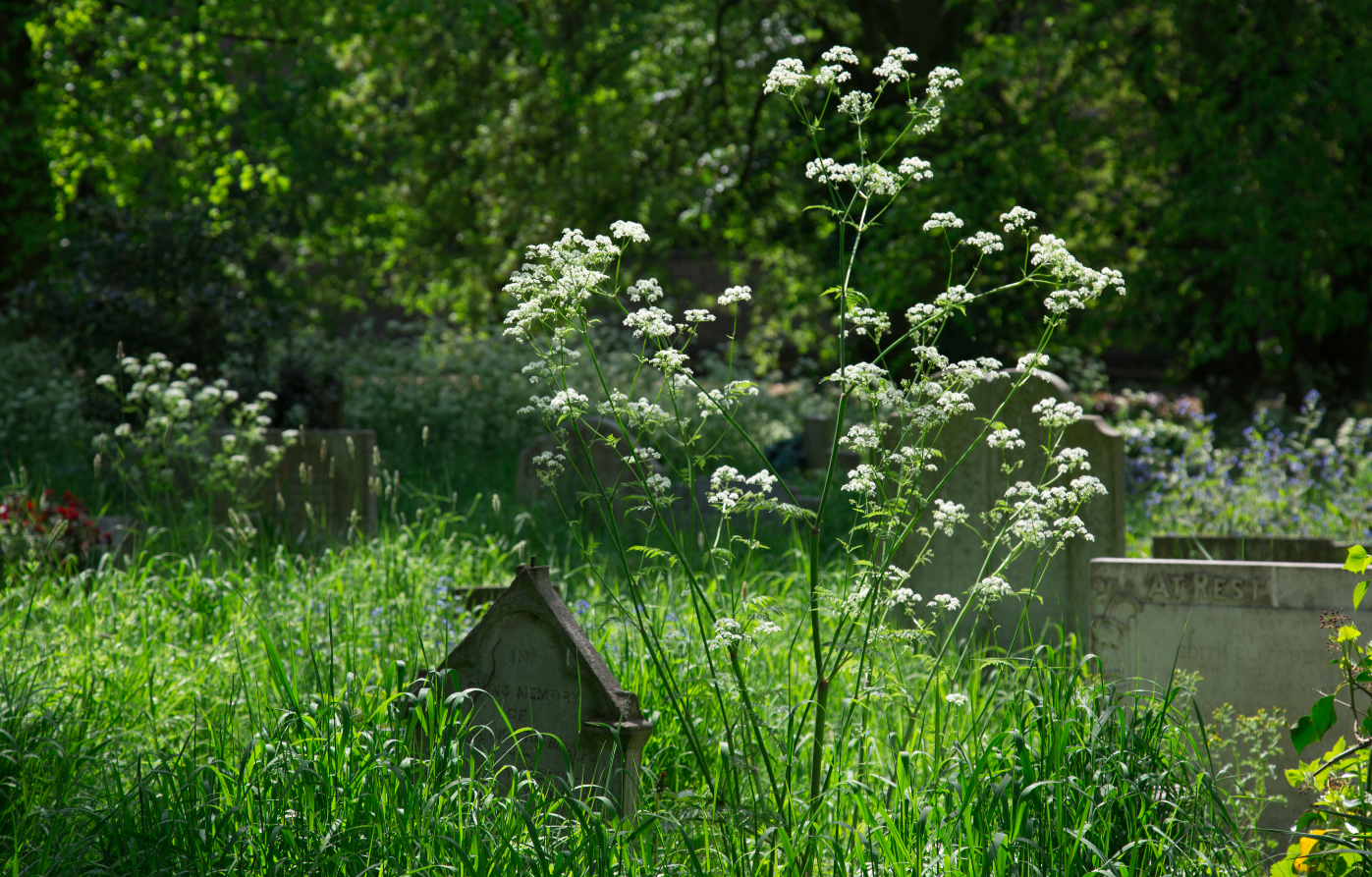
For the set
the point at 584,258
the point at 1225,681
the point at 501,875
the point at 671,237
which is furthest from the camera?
the point at 671,237

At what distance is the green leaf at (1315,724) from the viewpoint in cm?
230

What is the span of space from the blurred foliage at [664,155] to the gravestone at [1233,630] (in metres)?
6.99

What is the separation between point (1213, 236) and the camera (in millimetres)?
11734

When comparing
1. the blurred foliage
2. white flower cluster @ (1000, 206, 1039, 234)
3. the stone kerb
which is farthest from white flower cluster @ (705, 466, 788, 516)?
the blurred foliage

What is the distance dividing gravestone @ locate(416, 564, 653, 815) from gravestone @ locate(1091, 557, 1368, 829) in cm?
159

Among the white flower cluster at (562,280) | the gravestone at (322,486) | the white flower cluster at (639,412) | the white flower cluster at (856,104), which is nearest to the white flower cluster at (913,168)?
the white flower cluster at (856,104)

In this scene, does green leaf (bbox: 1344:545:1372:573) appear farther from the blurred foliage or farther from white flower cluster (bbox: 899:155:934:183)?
the blurred foliage

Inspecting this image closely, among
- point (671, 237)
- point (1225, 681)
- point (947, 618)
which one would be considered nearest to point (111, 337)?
point (671, 237)

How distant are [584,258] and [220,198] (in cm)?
1126

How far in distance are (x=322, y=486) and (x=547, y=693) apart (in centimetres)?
384

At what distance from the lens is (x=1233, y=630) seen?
3555 mm

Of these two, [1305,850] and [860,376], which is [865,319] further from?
[1305,850]

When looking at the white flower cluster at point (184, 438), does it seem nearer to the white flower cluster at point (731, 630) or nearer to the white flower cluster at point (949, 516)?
the white flower cluster at point (731, 630)

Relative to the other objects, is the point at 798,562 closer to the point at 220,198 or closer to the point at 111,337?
the point at 111,337
